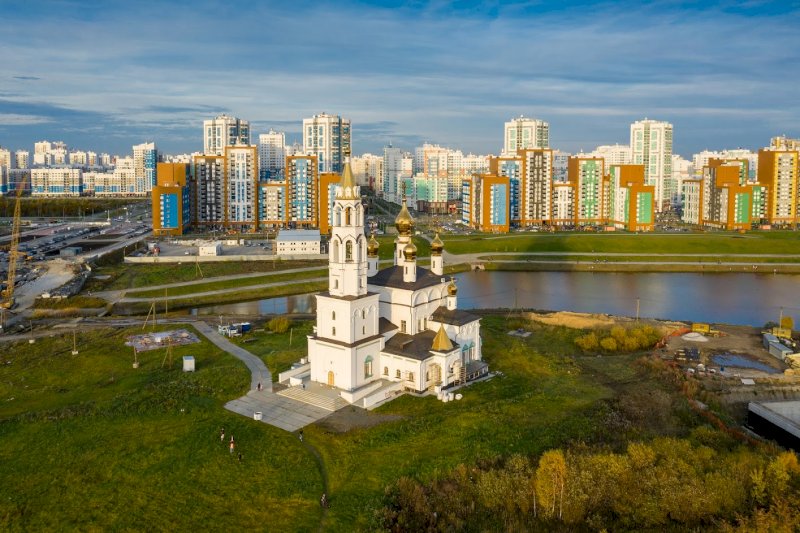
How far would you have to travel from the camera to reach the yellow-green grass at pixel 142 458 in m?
10.9

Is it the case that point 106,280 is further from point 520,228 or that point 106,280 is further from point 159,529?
point 520,228

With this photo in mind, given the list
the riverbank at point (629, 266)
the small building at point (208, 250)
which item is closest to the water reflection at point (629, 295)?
the riverbank at point (629, 266)

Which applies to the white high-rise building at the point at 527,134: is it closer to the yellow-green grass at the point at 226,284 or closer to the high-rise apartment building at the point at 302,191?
the high-rise apartment building at the point at 302,191

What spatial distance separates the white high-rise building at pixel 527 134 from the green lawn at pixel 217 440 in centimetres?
5399

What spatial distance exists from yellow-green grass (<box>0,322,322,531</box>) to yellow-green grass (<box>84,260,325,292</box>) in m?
15.2

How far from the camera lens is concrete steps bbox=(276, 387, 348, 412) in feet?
50.5

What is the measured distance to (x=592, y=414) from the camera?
15.0 metres

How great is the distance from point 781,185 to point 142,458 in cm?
6098

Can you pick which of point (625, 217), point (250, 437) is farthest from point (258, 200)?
point (250, 437)

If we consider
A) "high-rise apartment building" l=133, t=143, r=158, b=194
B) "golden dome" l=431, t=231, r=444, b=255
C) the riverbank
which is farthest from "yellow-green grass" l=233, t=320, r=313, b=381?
"high-rise apartment building" l=133, t=143, r=158, b=194

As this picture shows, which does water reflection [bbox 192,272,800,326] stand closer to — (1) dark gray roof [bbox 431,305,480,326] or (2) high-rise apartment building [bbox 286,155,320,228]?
(1) dark gray roof [bbox 431,305,480,326]

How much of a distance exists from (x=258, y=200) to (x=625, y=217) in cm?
3092

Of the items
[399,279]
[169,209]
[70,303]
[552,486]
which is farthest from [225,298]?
[552,486]

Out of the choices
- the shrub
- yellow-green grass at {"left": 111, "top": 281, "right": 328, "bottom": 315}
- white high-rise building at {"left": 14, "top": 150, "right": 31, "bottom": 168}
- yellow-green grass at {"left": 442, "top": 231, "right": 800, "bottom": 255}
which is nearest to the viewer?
the shrub
